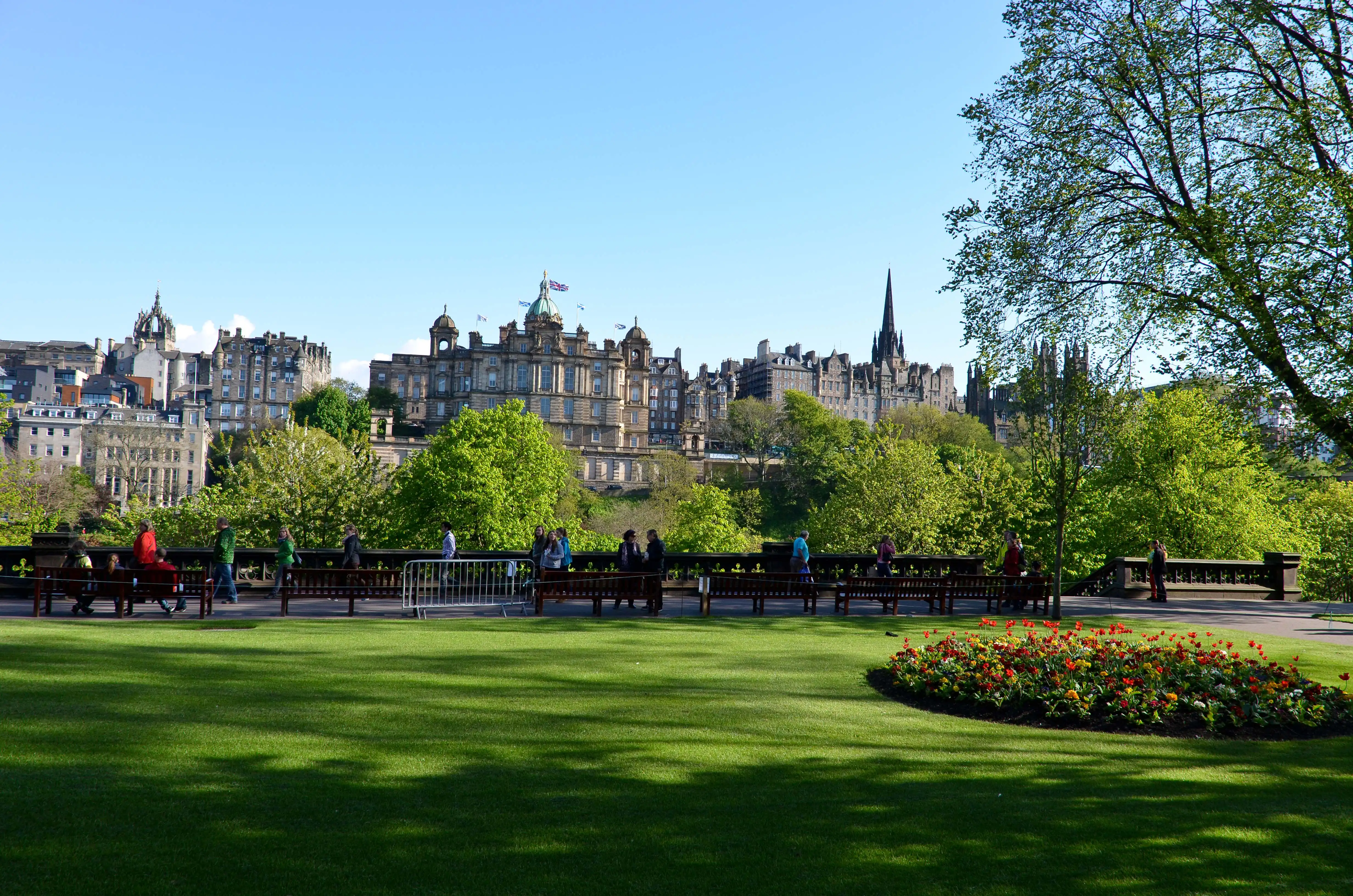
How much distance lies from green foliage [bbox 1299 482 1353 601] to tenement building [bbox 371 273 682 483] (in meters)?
85.4

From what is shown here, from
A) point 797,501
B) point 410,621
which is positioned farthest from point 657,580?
Answer: point 797,501

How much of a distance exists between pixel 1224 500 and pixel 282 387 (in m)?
138

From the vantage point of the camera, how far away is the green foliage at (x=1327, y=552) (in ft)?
117

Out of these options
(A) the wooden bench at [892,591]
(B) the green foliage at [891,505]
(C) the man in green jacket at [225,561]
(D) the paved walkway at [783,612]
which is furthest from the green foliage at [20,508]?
(B) the green foliage at [891,505]

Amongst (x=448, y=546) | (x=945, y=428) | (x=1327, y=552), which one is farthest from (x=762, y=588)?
(x=945, y=428)

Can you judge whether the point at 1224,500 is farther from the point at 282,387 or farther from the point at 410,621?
the point at 282,387

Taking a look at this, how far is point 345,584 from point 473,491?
27.7 metres

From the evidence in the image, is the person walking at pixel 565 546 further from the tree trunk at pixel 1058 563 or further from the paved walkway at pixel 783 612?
the tree trunk at pixel 1058 563

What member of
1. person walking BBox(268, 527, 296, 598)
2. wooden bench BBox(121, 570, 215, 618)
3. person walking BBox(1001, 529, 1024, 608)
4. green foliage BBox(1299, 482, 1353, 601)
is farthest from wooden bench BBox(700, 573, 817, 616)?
green foliage BBox(1299, 482, 1353, 601)

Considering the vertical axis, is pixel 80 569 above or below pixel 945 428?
below

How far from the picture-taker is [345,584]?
20.0 metres

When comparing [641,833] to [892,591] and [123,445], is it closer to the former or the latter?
[892,591]

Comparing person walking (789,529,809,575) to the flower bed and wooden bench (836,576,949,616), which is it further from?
the flower bed

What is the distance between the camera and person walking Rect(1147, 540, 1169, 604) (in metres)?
24.5
